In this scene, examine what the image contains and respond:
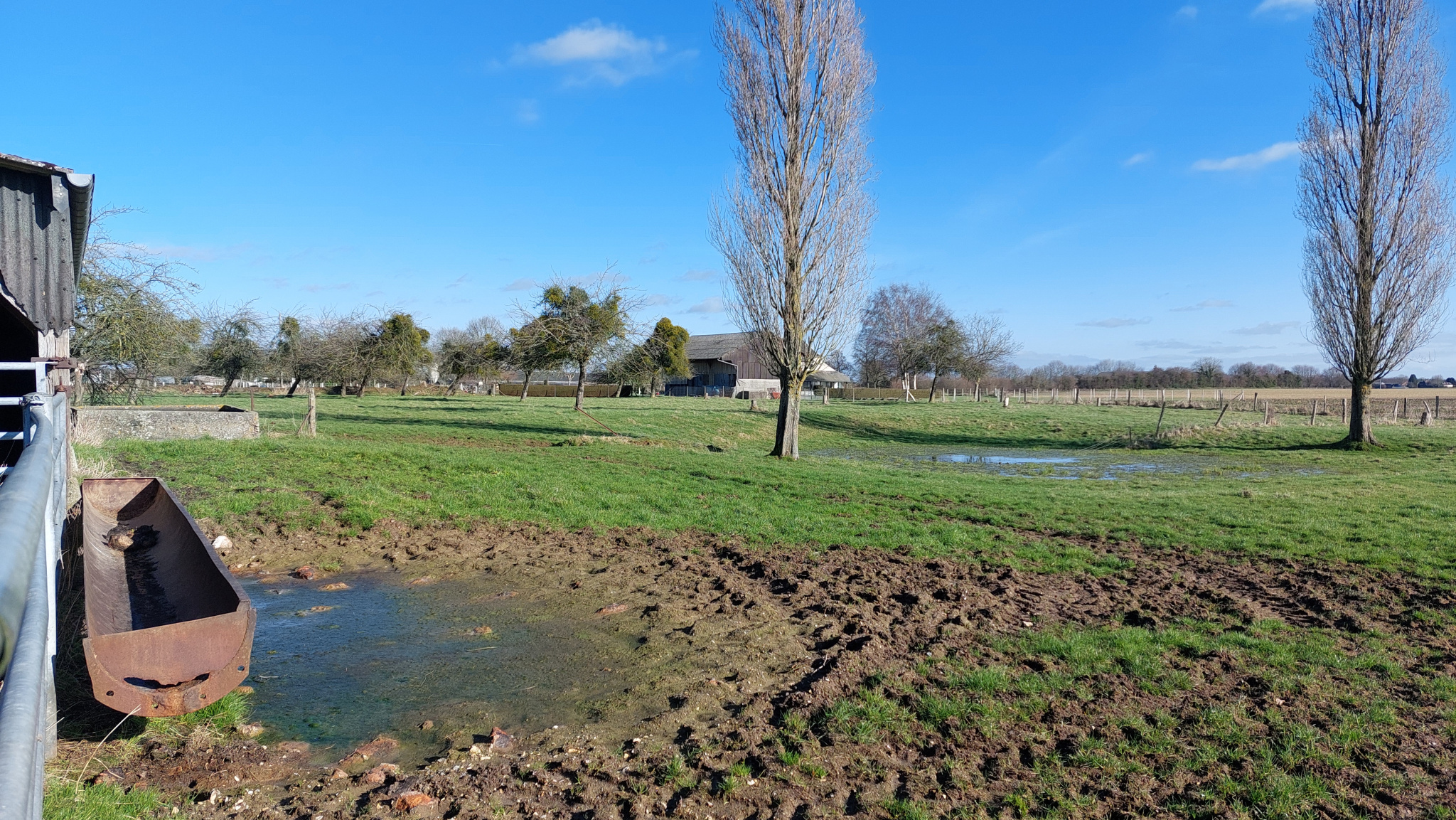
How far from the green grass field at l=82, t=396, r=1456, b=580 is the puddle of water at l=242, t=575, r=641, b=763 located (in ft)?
9.77

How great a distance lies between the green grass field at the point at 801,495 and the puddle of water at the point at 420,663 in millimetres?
2979

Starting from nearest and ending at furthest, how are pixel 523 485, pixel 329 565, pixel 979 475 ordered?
pixel 329 565 → pixel 523 485 → pixel 979 475

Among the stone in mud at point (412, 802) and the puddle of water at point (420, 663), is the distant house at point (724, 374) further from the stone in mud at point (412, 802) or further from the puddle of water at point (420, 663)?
the stone in mud at point (412, 802)

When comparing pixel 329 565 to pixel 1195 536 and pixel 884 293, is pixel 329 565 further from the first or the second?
pixel 884 293

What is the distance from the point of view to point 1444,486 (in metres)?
15.0

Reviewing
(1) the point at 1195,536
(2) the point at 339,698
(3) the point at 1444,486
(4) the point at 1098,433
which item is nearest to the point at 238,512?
(2) the point at 339,698

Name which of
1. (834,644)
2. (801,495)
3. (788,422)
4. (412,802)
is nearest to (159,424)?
(801,495)

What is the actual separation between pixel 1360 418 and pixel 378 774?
31933 mm

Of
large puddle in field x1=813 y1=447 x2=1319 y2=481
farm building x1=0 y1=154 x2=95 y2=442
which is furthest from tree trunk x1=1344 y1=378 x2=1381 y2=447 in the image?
farm building x1=0 y1=154 x2=95 y2=442

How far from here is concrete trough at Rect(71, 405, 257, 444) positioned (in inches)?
579

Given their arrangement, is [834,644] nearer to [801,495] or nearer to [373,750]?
[373,750]

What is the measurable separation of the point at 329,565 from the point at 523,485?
13.5ft

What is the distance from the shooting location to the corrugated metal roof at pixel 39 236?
21.1 feet

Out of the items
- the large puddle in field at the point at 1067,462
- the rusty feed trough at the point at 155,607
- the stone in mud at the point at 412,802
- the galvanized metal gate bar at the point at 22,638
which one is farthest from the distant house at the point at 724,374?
the galvanized metal gate bar at the point at 22,638
